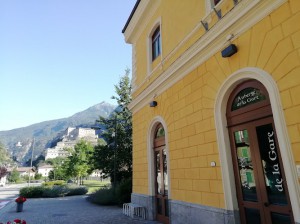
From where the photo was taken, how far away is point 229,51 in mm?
5004

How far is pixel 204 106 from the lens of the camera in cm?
588

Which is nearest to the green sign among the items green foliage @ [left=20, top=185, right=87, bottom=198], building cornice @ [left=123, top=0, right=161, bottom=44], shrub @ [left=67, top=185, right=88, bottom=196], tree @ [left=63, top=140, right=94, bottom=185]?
building cornice @ [left=123, top=0, right=161, bottom=44]

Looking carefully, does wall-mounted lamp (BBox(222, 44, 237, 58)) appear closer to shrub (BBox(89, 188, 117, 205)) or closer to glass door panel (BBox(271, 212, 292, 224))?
glass door panel (BBox(271, 212, 292, 224))

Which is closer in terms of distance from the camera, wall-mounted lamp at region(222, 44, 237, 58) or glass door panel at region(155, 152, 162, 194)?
wall-mounted lamp at region(222, 44, 237, 58)

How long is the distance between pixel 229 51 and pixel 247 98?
1133mm

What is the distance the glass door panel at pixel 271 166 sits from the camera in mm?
3994

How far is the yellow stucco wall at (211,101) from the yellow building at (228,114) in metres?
0.02

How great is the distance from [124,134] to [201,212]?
1499 centimetres

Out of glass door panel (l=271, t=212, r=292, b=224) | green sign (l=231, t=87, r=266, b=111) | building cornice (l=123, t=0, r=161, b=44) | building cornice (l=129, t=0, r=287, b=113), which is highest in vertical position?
building cornice (l=123, t=0, r=161, b=44)

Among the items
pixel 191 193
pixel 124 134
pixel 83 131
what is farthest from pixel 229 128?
pixel 83 131

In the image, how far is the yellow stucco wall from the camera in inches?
150

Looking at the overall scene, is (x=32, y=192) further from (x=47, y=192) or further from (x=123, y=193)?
(x=123, y=193)

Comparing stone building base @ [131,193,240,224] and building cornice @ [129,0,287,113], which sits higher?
building cornice @ [129,0,287,113]

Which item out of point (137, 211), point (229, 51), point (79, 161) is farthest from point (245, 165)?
point (79, 161)
